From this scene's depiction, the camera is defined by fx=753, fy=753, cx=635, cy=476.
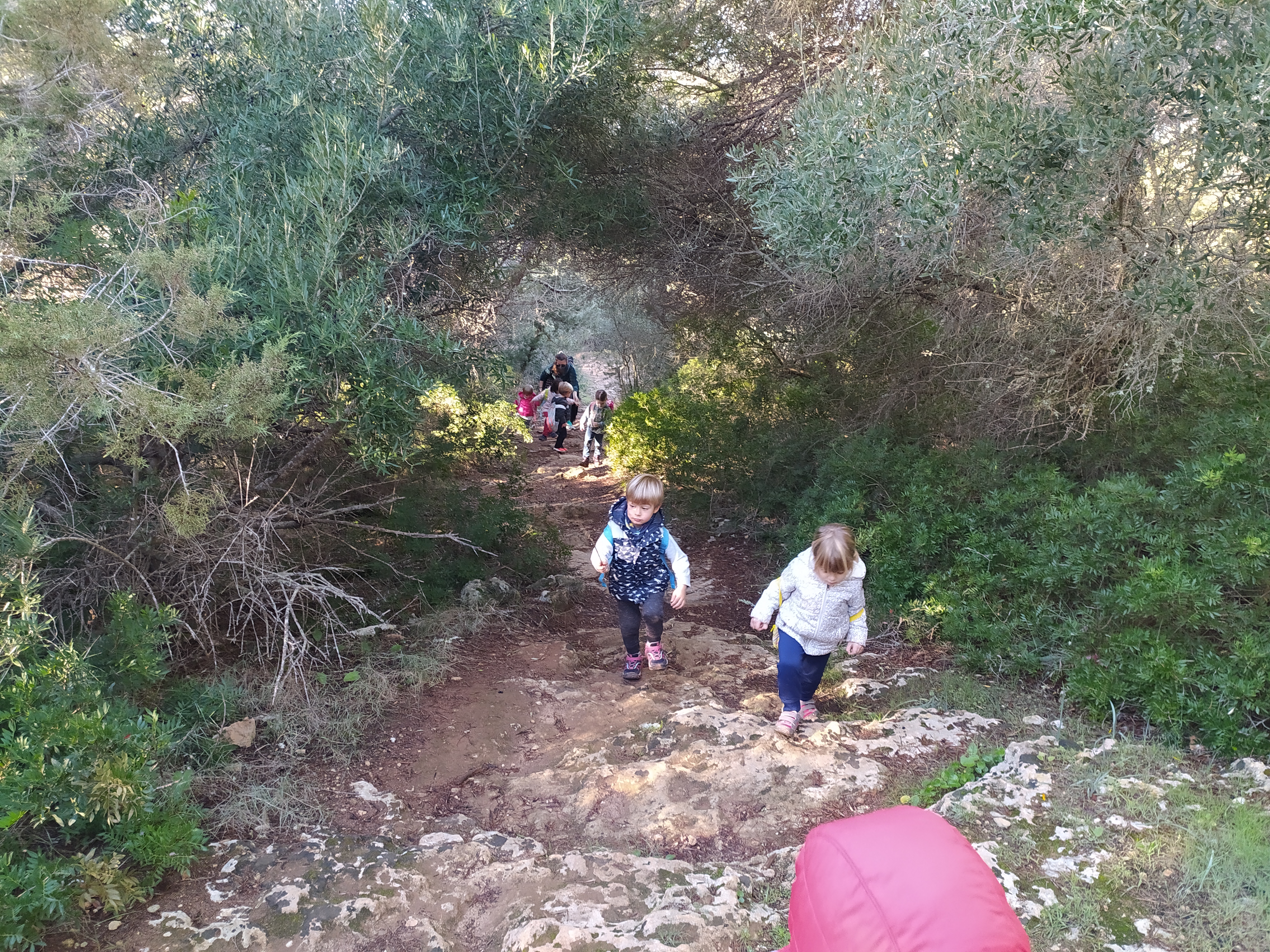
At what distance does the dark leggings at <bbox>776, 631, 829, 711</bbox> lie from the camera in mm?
4254

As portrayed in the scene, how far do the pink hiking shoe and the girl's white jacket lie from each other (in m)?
0.36

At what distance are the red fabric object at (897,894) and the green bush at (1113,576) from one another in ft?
9.59

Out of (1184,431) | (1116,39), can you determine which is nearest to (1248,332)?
(1184,431)

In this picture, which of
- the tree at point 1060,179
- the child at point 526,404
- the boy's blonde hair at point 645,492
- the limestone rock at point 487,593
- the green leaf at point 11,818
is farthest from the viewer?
the child at point 526,404

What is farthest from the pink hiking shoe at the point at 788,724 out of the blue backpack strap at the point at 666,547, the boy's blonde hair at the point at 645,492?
the boy's blonde hair at the point at 645,492

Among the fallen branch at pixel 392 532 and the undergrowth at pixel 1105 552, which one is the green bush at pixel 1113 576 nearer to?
the undergrowth at pixel 1105 552

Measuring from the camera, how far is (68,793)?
2.67 meters

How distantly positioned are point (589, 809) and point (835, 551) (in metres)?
1.80

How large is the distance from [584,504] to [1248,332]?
8343mm

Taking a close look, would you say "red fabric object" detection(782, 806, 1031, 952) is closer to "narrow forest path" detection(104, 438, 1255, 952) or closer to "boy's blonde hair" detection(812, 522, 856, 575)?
"narrow forest path" detection(104, 438, 1255, 952)

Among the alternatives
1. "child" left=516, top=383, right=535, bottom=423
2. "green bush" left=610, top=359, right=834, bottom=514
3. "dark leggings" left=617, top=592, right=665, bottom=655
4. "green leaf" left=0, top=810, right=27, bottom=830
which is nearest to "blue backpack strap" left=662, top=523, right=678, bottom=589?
"dark leggings" left=617, top=592, right=665, bottom=655

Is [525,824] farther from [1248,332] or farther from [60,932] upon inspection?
[1248,332]

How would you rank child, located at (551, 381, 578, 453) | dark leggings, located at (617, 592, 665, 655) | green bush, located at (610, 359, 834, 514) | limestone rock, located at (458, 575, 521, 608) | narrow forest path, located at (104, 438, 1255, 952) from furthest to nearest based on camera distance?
child, located at (551, 381, 578, 453), green bush, located at (610, 359, 834, 514), limestone rock, located at (458, 575, 521, 608), dark leggings, located at (617, 592, 665, 655), narrow forest path, located at (104, 438, 1255, 952)

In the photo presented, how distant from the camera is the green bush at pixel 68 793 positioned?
2.50 meters
